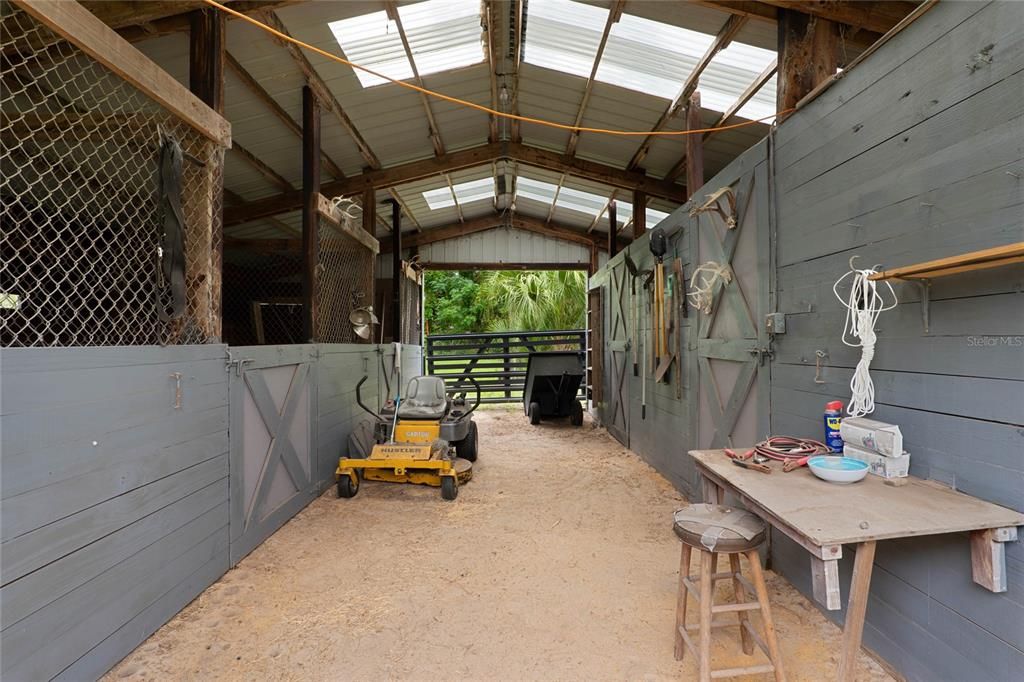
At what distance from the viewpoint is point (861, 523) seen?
54.0 inches

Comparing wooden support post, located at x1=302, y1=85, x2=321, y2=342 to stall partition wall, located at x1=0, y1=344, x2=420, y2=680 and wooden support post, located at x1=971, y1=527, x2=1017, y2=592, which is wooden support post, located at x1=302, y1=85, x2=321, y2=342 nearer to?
stall partition wall, located at x1=0, y1=344, x2=420, y2=680

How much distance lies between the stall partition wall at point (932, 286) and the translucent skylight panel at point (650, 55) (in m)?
1.69

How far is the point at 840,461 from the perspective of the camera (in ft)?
5.96

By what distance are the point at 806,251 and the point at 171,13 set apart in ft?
12.3

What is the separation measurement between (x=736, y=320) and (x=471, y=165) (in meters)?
4.54

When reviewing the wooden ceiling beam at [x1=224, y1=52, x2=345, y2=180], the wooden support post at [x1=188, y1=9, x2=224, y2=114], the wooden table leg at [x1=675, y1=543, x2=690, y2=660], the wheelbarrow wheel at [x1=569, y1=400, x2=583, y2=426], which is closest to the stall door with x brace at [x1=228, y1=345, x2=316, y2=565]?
the wooden support post at [x1=188, y1=9, x2=224, y2=114]

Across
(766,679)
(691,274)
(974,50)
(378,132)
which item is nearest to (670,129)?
(691,274)

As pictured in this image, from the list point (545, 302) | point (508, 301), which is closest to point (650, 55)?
point (545, 302)

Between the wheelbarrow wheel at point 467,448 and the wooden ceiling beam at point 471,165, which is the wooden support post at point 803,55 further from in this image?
the wheelbarrow wheel at point 467,448

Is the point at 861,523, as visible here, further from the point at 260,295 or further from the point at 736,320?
the point at 260,295

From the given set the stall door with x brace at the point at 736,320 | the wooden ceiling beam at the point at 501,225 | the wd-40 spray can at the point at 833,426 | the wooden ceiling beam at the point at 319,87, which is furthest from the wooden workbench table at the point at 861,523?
the wooden ceiling beam at the point at 501,225

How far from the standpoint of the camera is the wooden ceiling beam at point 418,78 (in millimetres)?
3524

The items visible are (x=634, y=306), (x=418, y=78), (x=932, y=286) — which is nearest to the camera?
(x=932, y=286)

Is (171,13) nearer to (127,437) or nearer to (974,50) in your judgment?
(127,437)
